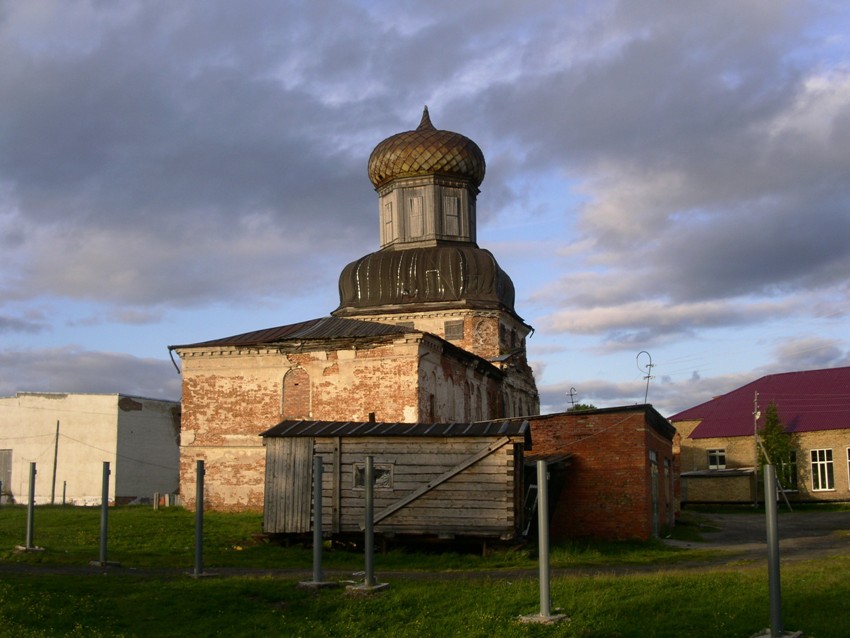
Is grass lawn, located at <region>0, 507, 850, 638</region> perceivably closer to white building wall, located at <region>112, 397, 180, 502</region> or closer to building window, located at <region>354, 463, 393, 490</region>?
building window, located at <region>354, 463, 393, 490</region>

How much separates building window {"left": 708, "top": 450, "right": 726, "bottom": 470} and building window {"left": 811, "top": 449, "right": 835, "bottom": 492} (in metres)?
4.24

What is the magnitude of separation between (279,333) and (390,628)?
62.5ft

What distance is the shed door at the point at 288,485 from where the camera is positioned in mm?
18953

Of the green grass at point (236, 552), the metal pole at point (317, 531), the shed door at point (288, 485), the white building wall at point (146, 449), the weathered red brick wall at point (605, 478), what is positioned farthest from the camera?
the white building wall at point (146, 449)

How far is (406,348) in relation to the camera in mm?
26938

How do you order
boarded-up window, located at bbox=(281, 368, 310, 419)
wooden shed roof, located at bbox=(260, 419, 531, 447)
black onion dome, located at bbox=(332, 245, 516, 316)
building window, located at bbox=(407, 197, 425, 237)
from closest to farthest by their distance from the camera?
wooden shed roof, located at bbox=(260, 419, 531, 447) → boarded-up window, located at bbox=(281, 368, 310, 419) → black onion dome, located at bbox=(332, 245, 516, 316) → building window, located at bbox=(407, 197, 425, 237)

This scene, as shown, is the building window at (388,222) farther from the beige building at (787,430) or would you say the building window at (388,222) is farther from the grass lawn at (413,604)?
the grass lawn at (413,604)

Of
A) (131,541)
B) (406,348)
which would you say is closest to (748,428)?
(406,348)

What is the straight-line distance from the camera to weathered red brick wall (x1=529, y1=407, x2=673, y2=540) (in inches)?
864

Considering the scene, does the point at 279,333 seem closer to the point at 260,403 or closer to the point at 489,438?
the point at 260,403

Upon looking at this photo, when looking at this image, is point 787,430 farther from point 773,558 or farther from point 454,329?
point 773,558

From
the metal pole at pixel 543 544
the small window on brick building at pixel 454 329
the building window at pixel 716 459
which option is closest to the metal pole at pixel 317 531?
the metal pole at pixel 543 544

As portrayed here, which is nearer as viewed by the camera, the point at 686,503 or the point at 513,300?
the point at 513,300

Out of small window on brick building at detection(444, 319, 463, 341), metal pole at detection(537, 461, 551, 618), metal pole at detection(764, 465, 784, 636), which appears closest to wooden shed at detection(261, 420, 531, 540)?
metal pole at detection(537, 461, 551, 618)
